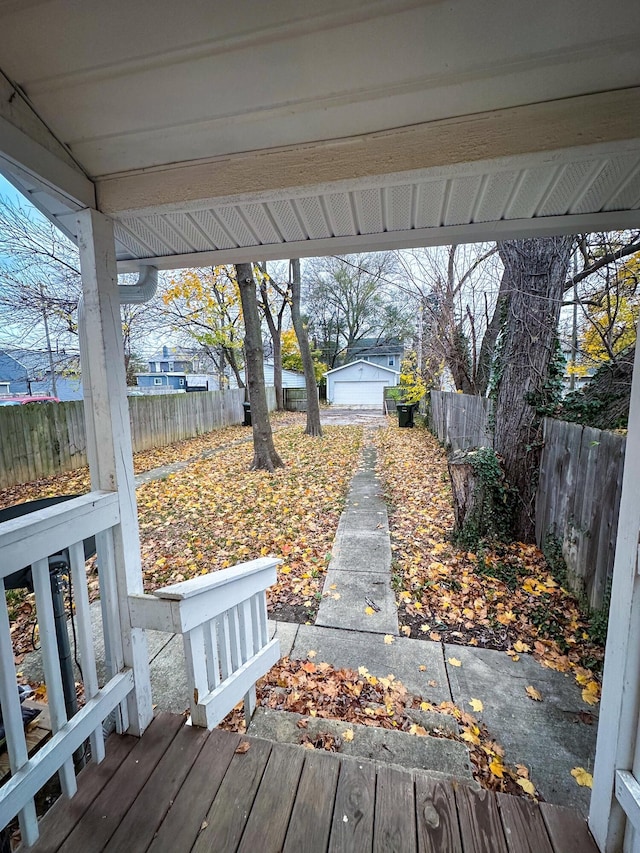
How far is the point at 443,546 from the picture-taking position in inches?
153

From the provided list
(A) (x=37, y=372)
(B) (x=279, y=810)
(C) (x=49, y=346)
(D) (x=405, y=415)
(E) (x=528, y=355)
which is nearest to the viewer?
(B) (x=279, y=810)

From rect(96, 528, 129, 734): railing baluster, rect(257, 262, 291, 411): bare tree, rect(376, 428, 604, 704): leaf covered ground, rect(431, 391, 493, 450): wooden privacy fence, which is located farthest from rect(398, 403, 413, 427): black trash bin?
rect(96, 528, 129, 734): railing baluster

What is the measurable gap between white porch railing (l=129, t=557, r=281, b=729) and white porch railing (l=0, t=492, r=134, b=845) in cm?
22

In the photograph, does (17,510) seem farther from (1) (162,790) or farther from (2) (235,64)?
(2) (235,64)

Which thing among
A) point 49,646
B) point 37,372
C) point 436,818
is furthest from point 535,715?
point 37,372

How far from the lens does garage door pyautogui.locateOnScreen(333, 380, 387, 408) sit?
2603cm

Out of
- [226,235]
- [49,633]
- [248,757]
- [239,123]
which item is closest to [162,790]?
[248,757]

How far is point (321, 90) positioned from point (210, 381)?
1142 inches

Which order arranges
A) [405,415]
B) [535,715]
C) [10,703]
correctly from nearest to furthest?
[10,703] → [535,715] → [405,415]

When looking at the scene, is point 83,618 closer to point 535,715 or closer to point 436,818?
point 436,818

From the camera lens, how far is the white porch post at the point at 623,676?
1.08m

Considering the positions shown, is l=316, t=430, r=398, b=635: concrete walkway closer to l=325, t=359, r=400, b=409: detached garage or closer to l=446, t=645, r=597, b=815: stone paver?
l=446, t=645, r=597, b=815: stone paver

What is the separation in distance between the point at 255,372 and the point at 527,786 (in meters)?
6.25

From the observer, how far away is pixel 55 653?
1256 mm
